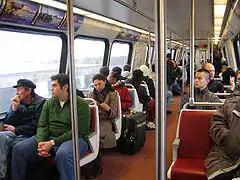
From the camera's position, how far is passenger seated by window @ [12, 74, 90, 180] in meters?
3.06

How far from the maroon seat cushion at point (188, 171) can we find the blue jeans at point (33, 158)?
39.7 inches

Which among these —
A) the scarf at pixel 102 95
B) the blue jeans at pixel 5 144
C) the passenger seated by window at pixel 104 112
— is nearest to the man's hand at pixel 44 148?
the blue jeans at pixel 5 144

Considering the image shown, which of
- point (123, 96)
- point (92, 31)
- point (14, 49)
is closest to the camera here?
point (14, 49)

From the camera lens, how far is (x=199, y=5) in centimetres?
514

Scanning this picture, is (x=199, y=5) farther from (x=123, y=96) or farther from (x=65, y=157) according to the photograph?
(x=65, y=157)

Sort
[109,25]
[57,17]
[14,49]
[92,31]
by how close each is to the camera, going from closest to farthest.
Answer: [14,49] → [57,17] → [92,31] → [109,25]

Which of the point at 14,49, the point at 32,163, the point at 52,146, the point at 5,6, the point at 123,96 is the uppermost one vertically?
the point at 5,6

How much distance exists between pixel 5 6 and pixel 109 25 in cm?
357

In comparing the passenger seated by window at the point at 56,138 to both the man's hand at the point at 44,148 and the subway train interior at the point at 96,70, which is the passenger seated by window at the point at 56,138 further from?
A: the subway train interior at the point at 96,70

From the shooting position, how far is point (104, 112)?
4363mm

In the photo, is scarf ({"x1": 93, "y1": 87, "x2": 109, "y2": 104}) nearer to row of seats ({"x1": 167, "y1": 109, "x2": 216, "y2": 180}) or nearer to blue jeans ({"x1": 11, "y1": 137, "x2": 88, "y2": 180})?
blue jeans ({"x1": 11, "y1": 137, "x2": 88, "y2": 180})

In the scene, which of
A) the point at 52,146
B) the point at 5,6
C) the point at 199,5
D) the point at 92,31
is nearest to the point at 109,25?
Result: the point at 92,31

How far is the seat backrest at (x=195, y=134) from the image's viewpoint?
10.0 feet

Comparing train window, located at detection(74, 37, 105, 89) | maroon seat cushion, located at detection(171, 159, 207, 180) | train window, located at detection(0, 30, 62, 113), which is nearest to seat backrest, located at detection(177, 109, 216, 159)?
maroon seat cushion, located at detection(171, 159, 207, 180)
